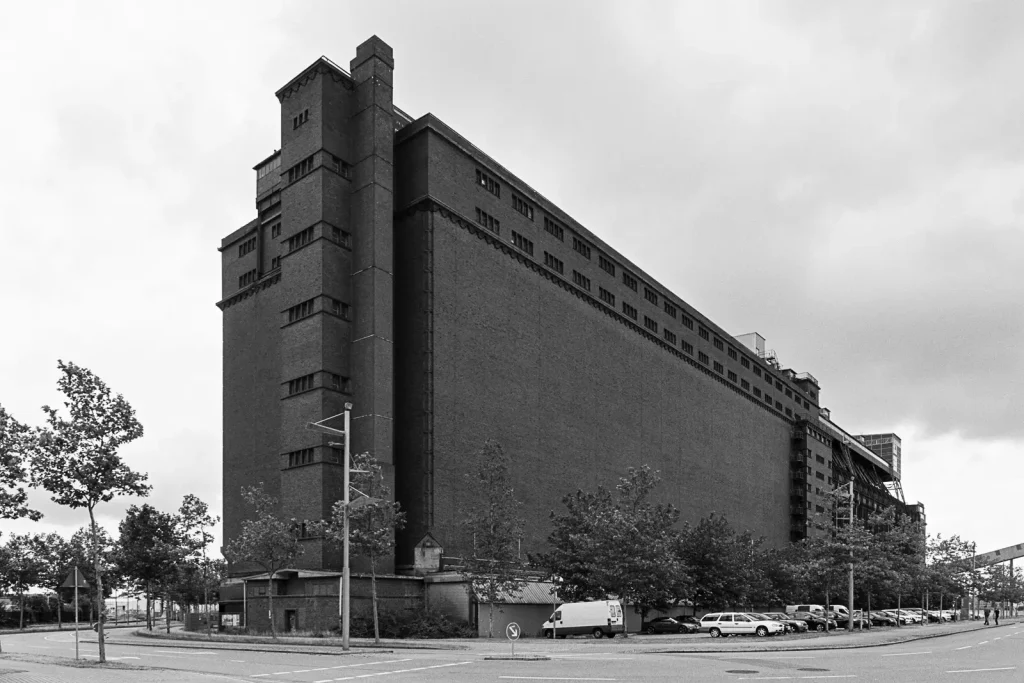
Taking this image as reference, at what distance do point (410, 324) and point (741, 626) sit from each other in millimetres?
32028

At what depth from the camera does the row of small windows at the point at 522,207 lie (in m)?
79.9

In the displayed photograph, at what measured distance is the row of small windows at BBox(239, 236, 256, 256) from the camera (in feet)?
277

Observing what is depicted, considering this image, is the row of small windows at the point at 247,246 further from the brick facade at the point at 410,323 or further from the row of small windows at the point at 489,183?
the row of small windows at the point at 489,183

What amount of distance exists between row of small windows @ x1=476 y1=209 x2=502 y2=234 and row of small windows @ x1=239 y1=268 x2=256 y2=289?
73.8 feet

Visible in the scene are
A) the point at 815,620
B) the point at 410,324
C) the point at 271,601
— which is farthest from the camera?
the point at 815,620

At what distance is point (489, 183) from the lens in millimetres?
77188

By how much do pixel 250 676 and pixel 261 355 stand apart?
185ft

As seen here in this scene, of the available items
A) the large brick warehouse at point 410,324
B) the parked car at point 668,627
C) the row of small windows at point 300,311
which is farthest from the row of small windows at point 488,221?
the parked car at point 668,627

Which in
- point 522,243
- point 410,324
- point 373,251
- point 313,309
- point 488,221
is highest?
point 488,221

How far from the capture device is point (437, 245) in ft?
233

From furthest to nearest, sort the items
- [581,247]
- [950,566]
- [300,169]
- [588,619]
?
[950,566]
[581,247]
[300,169]
[588,619]

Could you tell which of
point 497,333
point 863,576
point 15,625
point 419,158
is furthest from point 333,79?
point 15,625

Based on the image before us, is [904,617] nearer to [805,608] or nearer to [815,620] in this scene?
[805,608]

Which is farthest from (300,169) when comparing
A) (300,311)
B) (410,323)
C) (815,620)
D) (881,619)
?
(881,619)
